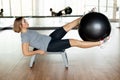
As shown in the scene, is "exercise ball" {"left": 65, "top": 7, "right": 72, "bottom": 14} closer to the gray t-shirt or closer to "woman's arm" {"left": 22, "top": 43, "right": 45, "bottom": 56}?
the gray t-shirt

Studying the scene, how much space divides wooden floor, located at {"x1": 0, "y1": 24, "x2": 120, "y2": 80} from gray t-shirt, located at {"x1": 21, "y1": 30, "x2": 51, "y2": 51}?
429mm

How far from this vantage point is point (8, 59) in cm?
434

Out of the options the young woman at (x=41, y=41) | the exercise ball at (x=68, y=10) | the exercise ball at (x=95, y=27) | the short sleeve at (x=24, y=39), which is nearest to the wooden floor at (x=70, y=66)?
the exercise ball at (x=95, y=27)

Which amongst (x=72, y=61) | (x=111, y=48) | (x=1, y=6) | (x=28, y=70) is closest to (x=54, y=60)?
(x=72, y=61)

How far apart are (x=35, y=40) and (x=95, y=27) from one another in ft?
3.08

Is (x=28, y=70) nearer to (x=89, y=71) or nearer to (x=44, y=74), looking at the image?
(x=44, y=74)

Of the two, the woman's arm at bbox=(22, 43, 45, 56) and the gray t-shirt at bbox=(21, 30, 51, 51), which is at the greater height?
the gray t-shirt at bbox=(21, 30, 51, 51)

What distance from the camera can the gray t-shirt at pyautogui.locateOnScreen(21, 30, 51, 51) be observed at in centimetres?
332

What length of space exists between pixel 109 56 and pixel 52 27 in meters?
4.45

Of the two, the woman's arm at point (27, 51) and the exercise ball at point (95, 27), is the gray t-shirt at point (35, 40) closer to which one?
the woman's arm at point (27, 51)

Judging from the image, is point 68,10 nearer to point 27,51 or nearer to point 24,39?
point 24,39

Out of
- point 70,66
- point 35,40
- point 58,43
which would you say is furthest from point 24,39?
point 70,66

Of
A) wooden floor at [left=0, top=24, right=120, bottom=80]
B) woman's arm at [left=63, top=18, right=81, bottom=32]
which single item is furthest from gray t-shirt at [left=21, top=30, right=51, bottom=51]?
wooden floor at [left=0, top=24, right=120, bottom=80]

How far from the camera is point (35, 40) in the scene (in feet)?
11.2
